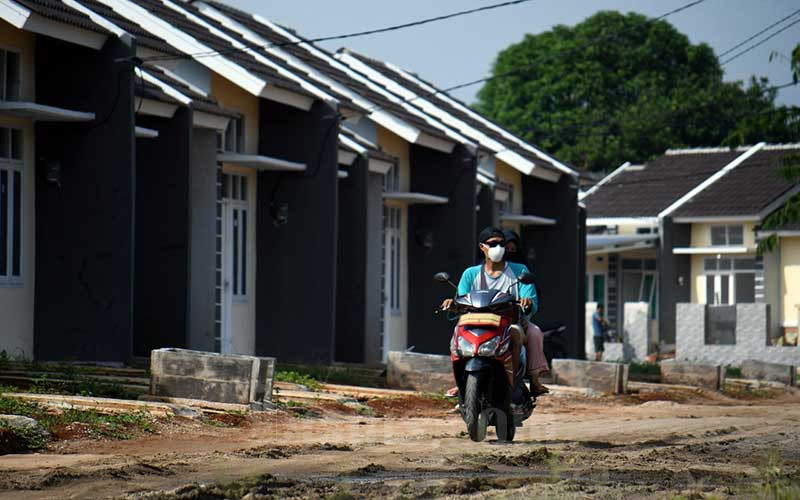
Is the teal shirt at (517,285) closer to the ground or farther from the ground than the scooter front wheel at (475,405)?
farther from the ground

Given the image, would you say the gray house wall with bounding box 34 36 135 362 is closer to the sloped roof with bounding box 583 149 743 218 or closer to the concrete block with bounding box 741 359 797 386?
the concrete block with bounding box 741 359 797 386

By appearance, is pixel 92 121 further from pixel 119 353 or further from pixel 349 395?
pixel 349 395

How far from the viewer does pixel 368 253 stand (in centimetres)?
2567

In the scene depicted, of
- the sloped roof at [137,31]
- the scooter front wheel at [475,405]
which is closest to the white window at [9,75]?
the sloped roof at [137,31]

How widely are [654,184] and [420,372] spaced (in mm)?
33403

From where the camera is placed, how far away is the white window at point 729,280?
1799 inches

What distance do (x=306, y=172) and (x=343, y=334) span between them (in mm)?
3395

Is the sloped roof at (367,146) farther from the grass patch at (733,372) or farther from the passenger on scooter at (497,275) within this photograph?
the passenger on scooter at (497,275)

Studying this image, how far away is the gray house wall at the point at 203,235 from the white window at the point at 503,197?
1154 cm

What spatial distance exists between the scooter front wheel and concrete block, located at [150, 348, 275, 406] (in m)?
2.79

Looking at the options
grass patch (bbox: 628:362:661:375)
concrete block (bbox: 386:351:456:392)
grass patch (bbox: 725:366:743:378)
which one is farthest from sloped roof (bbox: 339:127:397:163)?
grass patch (bbox: 725:366:743:378)

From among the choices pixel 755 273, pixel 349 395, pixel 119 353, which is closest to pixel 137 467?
pixel 349 395

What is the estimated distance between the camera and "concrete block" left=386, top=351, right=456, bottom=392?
19000 mm

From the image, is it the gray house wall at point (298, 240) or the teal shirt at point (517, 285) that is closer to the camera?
the teal shirt at point (517, 285)
